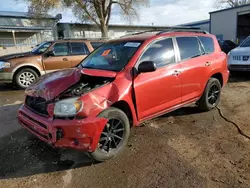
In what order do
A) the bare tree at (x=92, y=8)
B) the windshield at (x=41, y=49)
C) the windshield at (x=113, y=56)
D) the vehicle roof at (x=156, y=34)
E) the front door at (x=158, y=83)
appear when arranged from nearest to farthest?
the front door at (x=158, y=83) < the windshield at (x=113, y=56) < the vehicle roof at (x=156, y=34) < the windshield at (x=41, y=49) < the bare tree at (x=92, y=8)

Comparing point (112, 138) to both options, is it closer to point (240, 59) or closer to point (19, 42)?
point (240, 59)

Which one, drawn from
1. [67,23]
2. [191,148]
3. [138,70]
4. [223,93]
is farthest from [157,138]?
[67,23]

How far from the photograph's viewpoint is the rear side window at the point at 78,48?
332 inches

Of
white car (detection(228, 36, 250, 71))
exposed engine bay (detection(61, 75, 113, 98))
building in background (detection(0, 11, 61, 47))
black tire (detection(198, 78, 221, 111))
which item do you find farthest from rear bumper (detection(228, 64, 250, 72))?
building in background (detection(0, 11, 61, 47))

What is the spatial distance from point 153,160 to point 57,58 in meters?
6.14

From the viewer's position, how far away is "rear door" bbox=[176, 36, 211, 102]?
4168mm

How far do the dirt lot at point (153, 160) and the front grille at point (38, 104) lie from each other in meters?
0.72

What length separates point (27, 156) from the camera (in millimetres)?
3396

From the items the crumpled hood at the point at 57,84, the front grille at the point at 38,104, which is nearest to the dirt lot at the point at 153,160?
the front grille at the point at 38,104

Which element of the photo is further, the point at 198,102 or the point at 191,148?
the point at 198,102

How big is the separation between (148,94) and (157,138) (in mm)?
820

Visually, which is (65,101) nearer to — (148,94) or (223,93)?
(148,94)

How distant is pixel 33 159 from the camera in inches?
130

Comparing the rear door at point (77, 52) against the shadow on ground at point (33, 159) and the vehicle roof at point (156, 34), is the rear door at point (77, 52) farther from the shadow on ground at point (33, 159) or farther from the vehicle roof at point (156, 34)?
the shadow on ground at point (33, 159)
